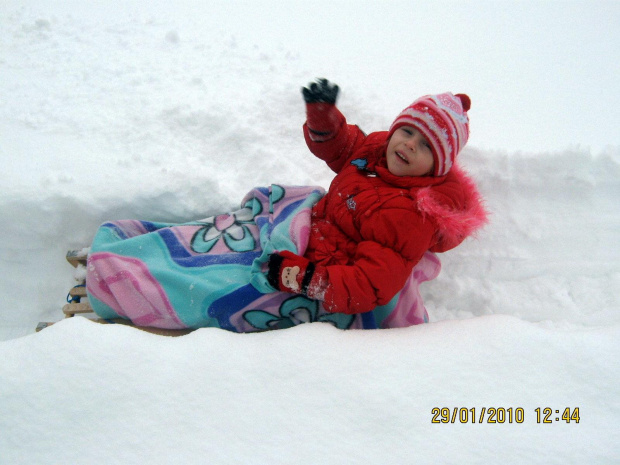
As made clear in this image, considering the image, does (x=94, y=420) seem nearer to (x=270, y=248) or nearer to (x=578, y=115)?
(x=270, y=248)

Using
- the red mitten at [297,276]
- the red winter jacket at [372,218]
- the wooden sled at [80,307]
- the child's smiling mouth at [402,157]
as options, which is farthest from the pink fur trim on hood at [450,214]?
the wooden sled at [80,307]

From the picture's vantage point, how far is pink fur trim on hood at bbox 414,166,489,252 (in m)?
1.24

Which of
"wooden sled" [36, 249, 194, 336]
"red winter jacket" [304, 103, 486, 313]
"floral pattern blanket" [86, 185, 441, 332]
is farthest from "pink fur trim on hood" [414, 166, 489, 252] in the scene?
"wooden sled" [36, 249, 194, 336]

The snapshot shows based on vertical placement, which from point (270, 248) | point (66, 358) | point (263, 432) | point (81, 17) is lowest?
point (263, 432)

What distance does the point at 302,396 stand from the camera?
997 millimetres

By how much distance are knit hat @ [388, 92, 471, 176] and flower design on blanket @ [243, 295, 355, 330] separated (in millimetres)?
641

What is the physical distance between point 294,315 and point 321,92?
81 cm

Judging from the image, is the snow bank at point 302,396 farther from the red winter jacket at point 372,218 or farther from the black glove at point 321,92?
the black glove at point 321,92

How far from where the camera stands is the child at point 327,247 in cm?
125

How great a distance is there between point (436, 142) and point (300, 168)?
88 cm

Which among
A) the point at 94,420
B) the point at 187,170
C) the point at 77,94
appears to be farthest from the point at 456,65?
the point at 94,420

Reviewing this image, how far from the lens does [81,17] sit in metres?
2.73

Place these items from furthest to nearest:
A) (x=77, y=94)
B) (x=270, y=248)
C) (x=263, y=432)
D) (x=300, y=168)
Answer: (x=77, y=94)
(x=300, y=168)
(x=270, y=248)
(x=263, y=432)

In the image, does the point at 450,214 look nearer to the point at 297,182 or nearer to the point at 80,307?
the point at 297,182
